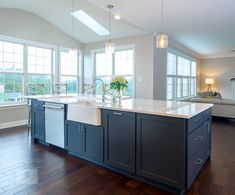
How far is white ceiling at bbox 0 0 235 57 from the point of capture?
3.92 meters

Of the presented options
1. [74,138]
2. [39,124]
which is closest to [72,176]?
→ [74,138]

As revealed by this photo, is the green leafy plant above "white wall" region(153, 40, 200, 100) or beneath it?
beneath

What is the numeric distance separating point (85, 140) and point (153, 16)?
Result: 3.24 metres

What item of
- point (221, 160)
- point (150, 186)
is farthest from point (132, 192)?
point (221, 160)

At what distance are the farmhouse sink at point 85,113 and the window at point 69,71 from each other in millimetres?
3769

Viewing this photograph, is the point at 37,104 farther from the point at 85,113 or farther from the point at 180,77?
the point at 180,77

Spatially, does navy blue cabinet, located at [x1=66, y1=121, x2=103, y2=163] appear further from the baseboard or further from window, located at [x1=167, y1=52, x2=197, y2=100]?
window, located at [x1=167, y1=52, x2=197, y2=100]

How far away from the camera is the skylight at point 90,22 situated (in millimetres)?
5291

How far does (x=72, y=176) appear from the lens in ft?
8.00

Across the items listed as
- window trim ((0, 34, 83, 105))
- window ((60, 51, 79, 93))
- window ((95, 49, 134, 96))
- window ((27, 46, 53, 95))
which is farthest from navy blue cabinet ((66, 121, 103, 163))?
window ((60, 51, 79, 93))

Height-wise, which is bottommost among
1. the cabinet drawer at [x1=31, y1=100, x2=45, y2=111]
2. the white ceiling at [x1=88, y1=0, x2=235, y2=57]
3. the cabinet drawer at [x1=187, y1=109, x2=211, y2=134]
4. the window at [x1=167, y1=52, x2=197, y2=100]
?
the cabinet drawer at [x1=187, y1=109, x2=211, y2=134]

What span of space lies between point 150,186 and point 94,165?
0.89 meters

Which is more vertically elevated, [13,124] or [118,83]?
[118,83]

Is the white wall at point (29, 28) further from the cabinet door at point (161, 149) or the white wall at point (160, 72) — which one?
the cabinet door at point (161, 149)
